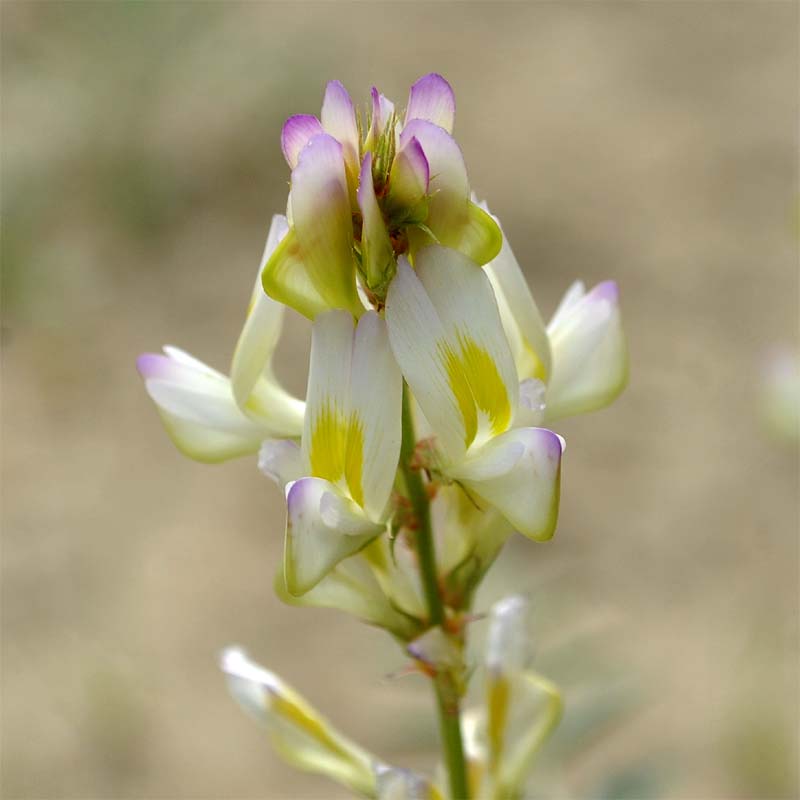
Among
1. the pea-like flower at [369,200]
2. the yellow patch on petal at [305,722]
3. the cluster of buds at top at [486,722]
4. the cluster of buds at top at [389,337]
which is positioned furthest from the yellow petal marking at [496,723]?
the pea-like flower at [369,200]

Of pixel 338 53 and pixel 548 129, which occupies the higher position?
pixel 338 53

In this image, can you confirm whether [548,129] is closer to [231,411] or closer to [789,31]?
[789,31]

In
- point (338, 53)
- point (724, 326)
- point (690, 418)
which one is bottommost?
point (690, 418)

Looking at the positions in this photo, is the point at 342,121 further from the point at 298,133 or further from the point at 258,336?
the point at 258,336

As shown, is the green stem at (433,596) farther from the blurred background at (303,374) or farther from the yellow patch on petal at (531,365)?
the blurred background at (303,374)

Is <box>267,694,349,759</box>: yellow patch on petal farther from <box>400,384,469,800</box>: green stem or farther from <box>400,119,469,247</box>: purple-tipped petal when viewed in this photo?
<box>400,119,469,247</box>: purple-tipped petal

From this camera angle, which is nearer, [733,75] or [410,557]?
[410,557]

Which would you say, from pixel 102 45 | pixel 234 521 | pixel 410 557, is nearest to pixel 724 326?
pixel 234 521
